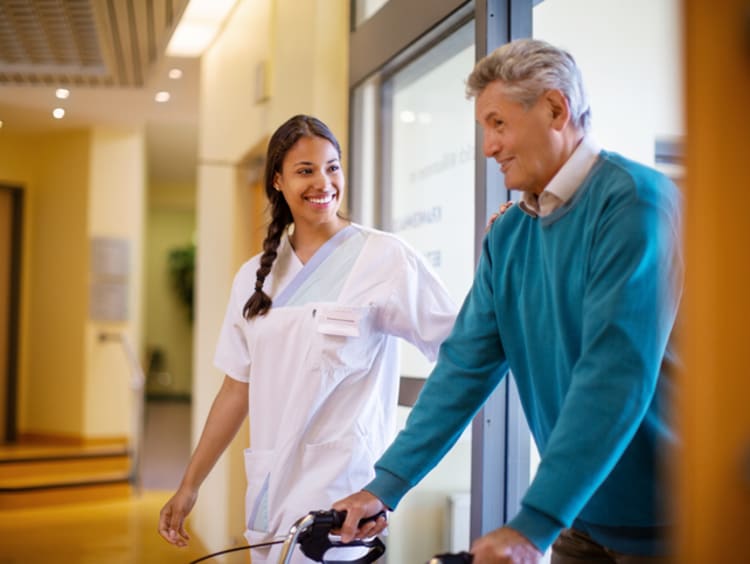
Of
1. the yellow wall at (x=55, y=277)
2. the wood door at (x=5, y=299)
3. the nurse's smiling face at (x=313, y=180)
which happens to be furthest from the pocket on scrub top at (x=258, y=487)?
the wood door at (x=5, y=299)

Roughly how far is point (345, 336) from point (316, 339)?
0.06 m

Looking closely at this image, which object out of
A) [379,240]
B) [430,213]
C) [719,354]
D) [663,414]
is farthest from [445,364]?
[430,213]

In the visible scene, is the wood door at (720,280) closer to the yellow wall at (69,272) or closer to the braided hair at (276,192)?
the braided hair at (276,192)

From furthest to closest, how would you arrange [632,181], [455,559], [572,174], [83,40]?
1. [83,40]
2. [572,174]
3. [632,181]
4. [455,559]

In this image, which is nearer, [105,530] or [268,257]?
[268,257]

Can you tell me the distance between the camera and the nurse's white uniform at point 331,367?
6.40 ft

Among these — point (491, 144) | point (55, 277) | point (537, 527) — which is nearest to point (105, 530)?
point (55, 277)

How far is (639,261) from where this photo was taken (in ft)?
3.84

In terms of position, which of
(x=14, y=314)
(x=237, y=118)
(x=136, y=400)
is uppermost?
(x=237, y=118)

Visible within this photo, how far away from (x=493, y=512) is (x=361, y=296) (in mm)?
631

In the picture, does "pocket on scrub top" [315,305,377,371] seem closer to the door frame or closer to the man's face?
the man's face

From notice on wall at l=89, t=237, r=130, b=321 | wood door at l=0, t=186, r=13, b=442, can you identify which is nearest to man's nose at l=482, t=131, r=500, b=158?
wood door at l=0, t=186, r=13, b=442

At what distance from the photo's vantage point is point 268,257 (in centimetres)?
212

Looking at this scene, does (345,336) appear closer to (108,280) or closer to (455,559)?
(455,559)
